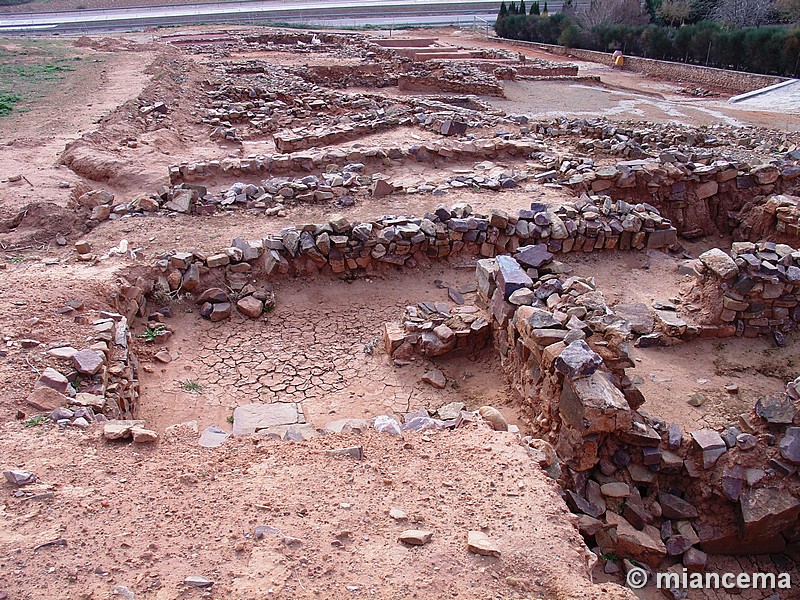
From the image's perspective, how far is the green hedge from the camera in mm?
26453

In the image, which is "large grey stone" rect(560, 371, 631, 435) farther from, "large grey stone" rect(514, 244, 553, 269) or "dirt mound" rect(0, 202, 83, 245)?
"dirt mound" rect(0, 202, 83, 245)

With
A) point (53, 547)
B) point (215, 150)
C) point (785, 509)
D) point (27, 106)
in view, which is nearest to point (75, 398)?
point (53, 547)

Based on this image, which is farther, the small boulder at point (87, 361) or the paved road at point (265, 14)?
the paved road at point (265, 14)

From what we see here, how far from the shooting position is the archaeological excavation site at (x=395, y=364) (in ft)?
10.3

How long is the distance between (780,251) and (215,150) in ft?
34.6

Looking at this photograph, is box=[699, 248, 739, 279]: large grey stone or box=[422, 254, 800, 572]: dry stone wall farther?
box=[699, 248, 739, 279]: large grey stone

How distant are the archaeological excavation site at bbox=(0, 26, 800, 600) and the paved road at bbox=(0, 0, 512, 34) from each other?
36490 millimetres

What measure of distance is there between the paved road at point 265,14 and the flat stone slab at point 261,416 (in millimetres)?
45417

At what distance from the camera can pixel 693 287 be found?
727 centimetres

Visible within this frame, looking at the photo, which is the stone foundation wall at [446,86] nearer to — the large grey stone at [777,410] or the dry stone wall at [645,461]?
the dry stone wall at [645,461]

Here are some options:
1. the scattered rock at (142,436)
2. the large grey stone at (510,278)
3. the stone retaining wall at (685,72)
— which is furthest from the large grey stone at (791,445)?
the stone retaining wall at (685,72)

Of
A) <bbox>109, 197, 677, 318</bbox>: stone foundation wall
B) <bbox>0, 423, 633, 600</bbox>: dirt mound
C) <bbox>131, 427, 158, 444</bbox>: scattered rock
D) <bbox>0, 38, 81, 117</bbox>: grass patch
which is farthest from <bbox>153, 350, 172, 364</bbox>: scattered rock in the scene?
<bbox>0, 38, 81, 117</bbox>: grass patch

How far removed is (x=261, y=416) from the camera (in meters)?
5.25

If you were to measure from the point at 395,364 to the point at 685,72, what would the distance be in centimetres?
3000
